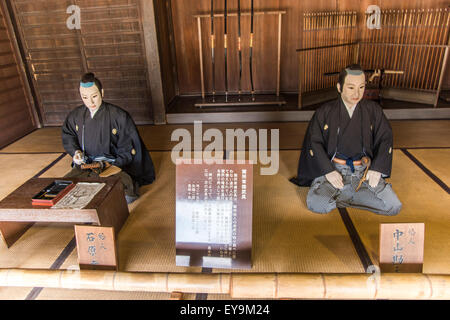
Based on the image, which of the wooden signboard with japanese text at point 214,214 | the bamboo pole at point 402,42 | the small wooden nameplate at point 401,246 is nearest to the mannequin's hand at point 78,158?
the wooden signboard with japanese text at point 214,214

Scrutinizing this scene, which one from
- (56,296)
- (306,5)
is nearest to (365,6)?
(306,5)

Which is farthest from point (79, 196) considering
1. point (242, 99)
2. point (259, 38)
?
point (259, 38)

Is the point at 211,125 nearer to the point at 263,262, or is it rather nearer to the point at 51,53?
the point at 51,53

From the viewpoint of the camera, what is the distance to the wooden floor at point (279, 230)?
2170mm

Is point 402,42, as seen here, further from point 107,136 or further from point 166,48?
point 107,136

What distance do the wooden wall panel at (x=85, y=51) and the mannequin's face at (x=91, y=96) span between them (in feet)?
7.70

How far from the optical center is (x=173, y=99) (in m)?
6.07

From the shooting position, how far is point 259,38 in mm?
5832

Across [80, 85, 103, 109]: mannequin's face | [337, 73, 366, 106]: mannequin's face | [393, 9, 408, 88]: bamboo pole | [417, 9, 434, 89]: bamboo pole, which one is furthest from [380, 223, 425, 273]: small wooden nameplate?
[393, 9, 408, 88]: bamboo pole

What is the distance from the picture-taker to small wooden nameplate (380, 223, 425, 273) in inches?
72.4

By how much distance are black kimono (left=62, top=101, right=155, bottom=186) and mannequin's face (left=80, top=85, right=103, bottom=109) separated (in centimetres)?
10

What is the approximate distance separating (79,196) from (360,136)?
7.29ft

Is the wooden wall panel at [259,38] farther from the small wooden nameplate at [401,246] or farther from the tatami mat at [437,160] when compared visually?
the small wooden nameplate at [401,246]
